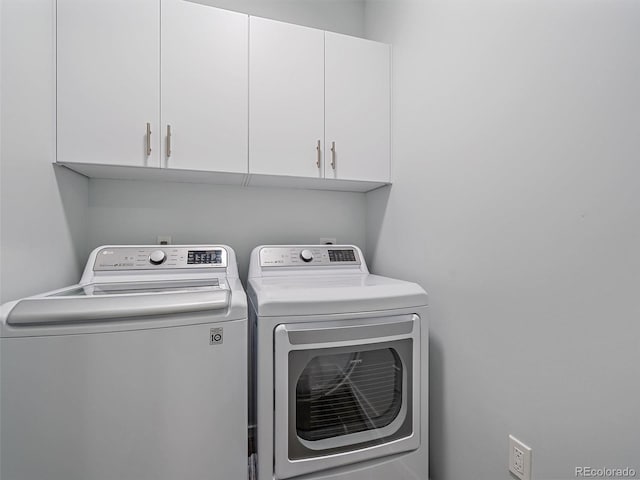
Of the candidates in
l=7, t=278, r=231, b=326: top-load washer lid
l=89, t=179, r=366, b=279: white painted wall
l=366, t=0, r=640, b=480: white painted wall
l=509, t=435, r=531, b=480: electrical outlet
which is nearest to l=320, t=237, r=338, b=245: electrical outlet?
l=89, t=179, r=366, b=279: white painted wall

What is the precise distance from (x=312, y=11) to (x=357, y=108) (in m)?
0.83

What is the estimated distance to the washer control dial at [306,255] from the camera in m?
1.69

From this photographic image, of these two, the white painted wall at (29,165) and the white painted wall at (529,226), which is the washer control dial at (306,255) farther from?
the white painted wall at (29,165)

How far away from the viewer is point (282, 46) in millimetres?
1531

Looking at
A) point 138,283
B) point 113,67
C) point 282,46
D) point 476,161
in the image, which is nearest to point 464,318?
point 476,161

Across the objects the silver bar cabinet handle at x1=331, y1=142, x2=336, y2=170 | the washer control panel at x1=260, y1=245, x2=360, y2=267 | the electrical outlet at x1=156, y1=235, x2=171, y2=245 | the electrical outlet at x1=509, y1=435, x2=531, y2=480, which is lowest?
the electrical outlet at x1=509, y1=435, x2=531, y2=480

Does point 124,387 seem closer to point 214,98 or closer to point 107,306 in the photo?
point 107,306

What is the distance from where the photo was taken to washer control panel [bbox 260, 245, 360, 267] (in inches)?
64.8

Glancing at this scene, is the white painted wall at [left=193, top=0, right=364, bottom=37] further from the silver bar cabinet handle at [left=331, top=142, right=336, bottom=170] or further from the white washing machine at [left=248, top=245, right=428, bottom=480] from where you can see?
the white washing machine at [left=248, top=245, right=428, bottom=480]

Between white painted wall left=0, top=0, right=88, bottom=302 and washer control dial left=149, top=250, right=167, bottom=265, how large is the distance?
339 mm

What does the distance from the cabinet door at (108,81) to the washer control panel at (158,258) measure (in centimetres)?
41

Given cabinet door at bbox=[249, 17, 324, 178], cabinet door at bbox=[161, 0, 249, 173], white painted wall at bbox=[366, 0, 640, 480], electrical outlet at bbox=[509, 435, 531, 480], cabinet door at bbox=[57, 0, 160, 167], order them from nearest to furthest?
white painted wall at bbox=[366, 0, 640, 480] → electrical outlet at bbox=[509, 435, 531, 480] → cabinet door at bbox=[57, 0, 160, 167] → cabinet door at bbox=[161, 0, 249, 173] → cabinet door at bbox=[249, 17, 324, 178]

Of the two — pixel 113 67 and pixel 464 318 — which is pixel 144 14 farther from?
pixel 464 318

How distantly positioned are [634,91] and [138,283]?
1673 mm
